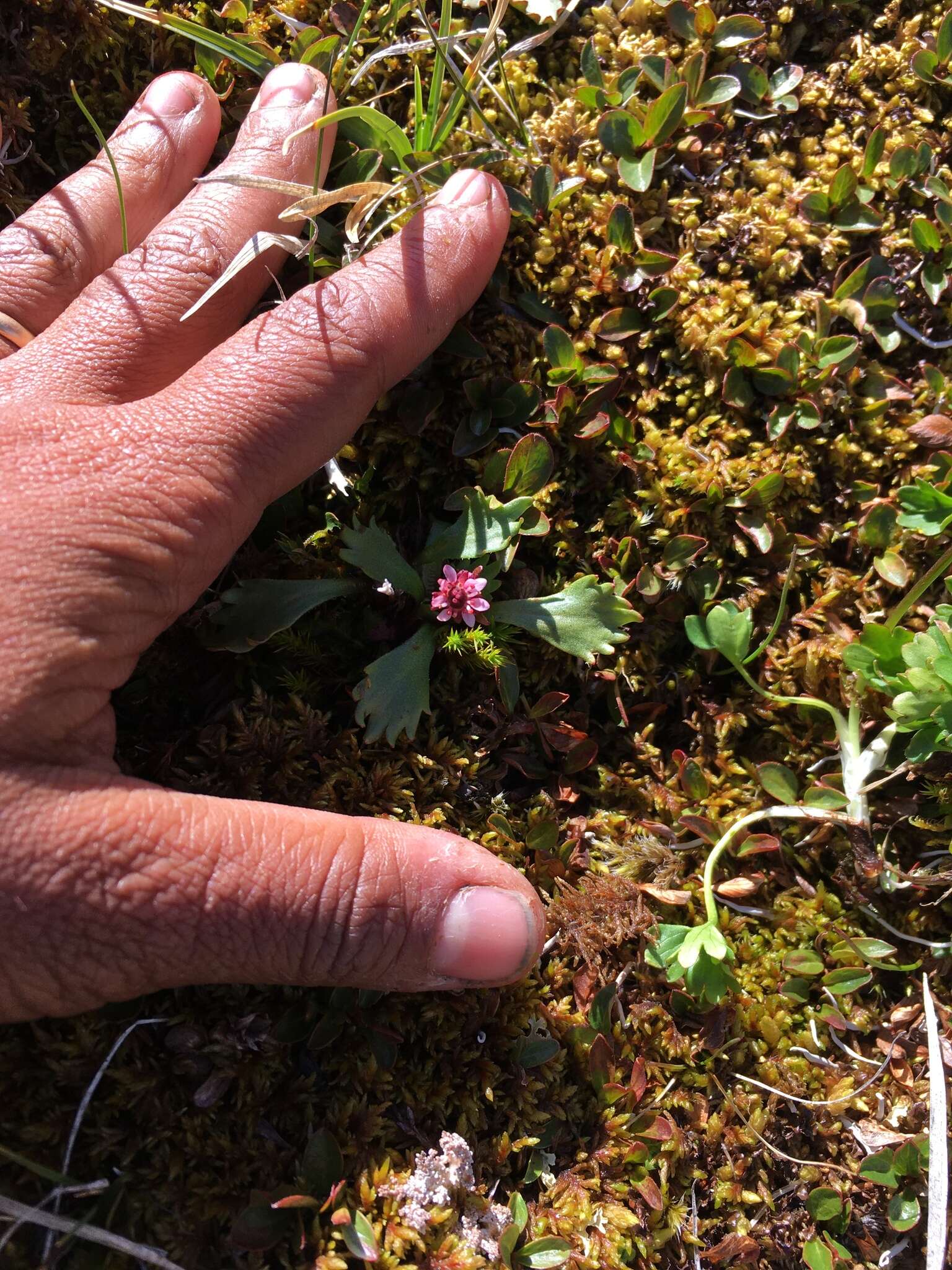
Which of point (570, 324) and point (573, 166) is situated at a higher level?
point (573, 166)

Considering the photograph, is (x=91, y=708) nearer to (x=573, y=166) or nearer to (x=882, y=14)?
(x=573, y=166)

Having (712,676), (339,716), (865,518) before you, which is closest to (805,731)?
(712,676)

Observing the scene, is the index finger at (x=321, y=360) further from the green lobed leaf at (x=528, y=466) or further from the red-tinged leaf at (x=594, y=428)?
the red-tinged leaf at (x=594, y=428)

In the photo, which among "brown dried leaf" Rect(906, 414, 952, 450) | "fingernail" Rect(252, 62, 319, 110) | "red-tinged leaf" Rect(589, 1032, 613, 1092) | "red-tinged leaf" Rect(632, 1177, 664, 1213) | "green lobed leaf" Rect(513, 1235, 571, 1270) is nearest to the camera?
"green lobed leaf" Rect(513, 1235, 571, 1270)

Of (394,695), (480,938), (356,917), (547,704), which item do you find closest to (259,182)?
(394,695)

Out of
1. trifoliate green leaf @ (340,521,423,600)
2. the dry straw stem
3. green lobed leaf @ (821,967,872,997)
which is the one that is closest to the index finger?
trifoliate green leaf @ (340,521,423,600)

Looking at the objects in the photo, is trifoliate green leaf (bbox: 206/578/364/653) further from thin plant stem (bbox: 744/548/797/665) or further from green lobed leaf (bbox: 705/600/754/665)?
thin plant stem (bbox: 744/548/797/665)

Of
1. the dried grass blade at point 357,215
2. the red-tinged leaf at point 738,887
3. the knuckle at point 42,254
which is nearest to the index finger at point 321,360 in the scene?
the dried grass blade at point 357,215
